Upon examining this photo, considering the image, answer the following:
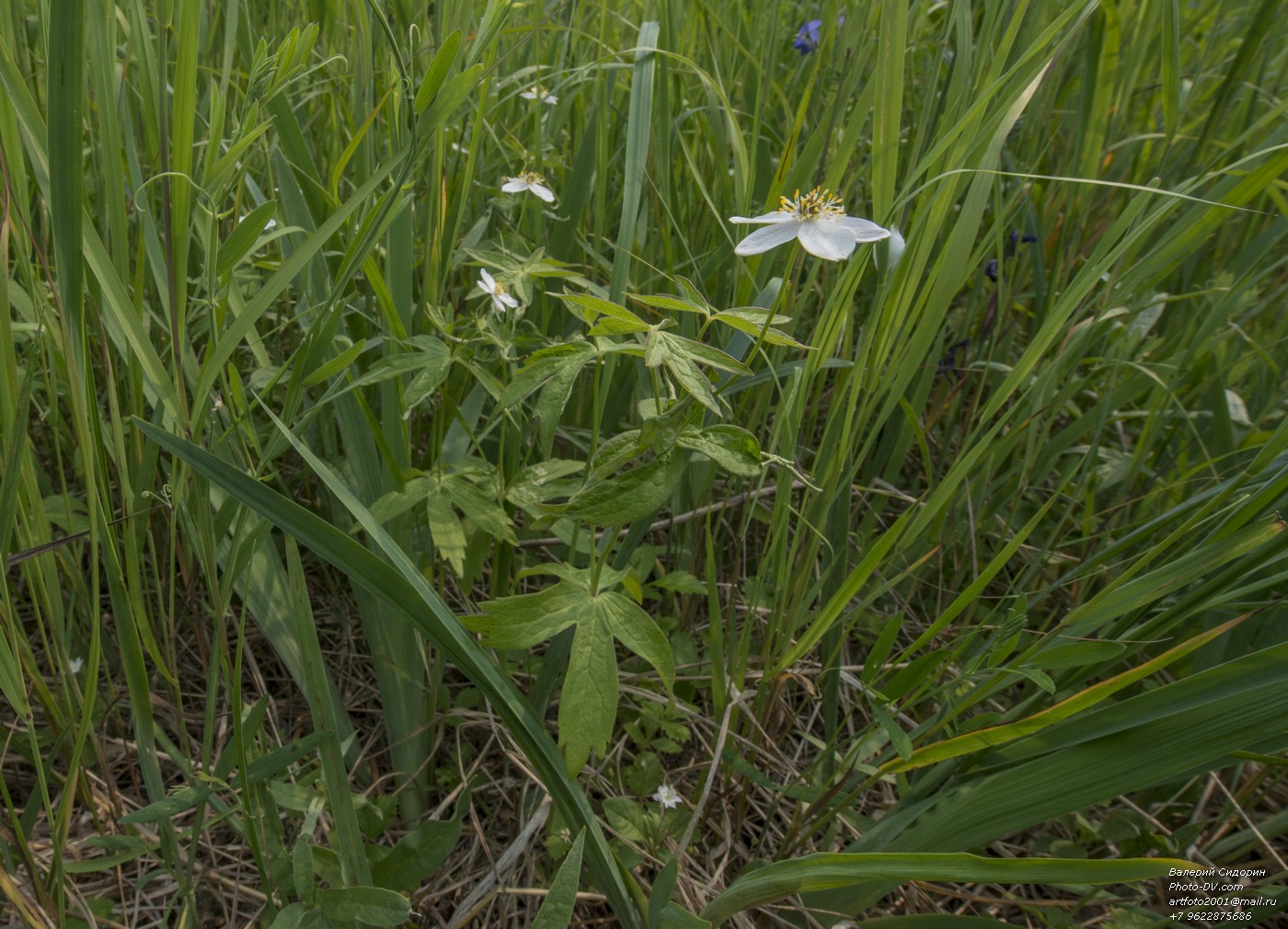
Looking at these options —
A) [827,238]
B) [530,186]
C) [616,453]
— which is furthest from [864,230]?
[530,186]

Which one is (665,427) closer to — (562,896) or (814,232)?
(814,232)

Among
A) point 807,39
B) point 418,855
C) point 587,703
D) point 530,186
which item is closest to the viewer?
point 587,703

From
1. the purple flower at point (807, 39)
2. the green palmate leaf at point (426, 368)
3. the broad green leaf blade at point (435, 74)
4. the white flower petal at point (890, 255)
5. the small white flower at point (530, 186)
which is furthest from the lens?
the purple flower at point (807, 39)

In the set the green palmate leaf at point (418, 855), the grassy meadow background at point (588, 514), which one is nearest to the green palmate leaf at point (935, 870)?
the grassy meadow background at point (588, 514)

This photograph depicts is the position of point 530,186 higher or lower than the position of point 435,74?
lower

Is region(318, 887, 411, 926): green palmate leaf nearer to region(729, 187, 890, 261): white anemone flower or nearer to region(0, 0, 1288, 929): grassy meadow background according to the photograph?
region(0, 0, 1288, 929): grassy meadow background

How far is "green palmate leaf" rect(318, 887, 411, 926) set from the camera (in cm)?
85

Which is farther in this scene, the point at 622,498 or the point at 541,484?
the point at 541,484

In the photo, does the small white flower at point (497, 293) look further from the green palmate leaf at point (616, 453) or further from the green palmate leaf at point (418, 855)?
the green palmate leaf at point (418, 855)

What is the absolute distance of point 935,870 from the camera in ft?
2.63

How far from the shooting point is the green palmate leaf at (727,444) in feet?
2.71

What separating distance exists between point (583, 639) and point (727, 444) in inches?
10.2

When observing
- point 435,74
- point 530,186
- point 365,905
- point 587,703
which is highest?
point 435,74

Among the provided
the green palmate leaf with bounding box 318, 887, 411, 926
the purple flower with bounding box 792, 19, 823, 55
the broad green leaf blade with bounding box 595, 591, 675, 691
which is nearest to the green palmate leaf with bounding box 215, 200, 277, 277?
the broad green leaf blade with bounding box 595, 591, 675, 691
